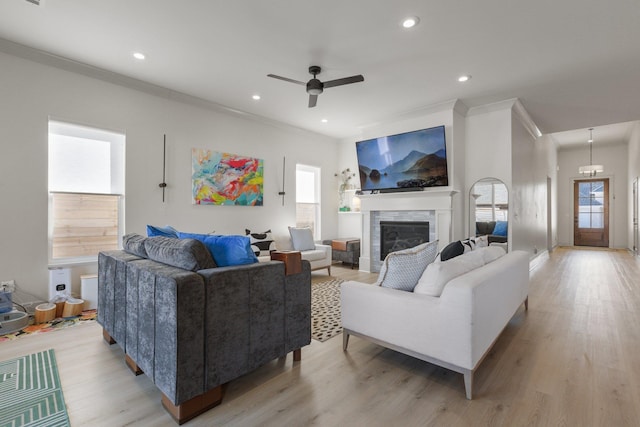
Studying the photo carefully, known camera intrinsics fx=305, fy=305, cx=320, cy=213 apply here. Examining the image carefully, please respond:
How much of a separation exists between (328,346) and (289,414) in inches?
36.4

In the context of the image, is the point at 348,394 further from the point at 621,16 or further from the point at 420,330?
the point at 621,16

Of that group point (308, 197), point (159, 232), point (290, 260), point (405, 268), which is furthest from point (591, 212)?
point (159, 232)

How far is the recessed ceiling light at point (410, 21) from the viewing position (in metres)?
2.72

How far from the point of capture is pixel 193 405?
5.50 ft

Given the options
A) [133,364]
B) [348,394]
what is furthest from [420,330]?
[133,364]

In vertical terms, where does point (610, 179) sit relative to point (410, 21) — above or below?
below

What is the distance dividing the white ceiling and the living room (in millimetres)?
58

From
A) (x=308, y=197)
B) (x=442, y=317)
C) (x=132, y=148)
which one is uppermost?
(x=132, y=148)

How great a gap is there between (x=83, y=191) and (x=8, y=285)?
122 centimetres

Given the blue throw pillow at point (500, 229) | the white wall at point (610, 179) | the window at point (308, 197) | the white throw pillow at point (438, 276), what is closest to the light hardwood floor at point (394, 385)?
the white throw pillow at point (438, 276)

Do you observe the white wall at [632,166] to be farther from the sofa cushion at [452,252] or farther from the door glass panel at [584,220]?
the sofa cushion at [452,252]

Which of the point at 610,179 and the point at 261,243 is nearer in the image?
the point at 261,243

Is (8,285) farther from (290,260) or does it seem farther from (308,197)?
(308,197)

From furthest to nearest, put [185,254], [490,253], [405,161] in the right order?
[405,161]
[490,253]
[185,254]
